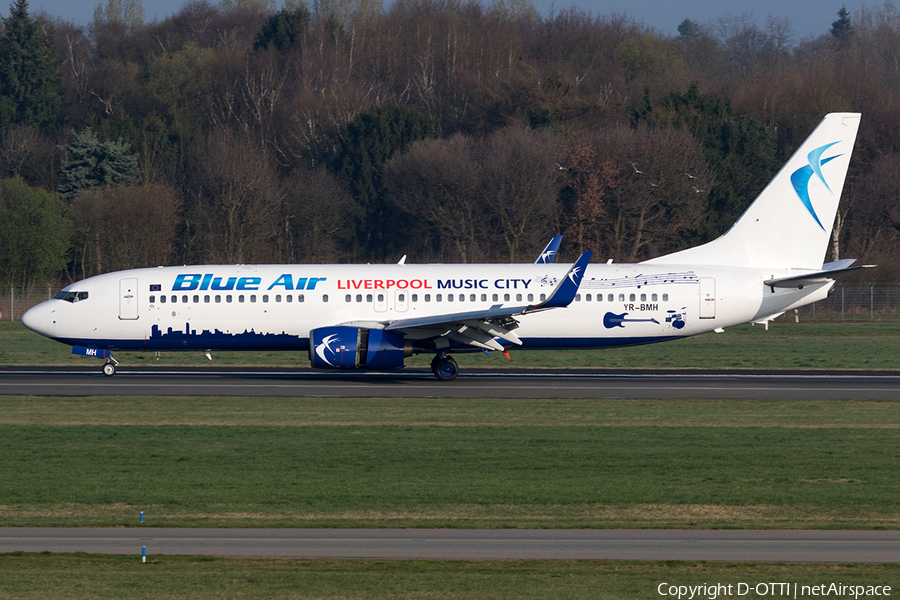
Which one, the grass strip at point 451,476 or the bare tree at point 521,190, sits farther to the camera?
the bare tree at point 521,190

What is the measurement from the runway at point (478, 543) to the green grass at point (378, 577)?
1.11 feet

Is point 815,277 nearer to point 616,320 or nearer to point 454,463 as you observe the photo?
point 616,320

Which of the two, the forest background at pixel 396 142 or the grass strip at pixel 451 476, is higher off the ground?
the forest background at pixel 396 142

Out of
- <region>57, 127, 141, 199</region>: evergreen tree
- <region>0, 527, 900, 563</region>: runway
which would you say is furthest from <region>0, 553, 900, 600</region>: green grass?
<region>57, 127, 141, 199</region>: evergreen tree

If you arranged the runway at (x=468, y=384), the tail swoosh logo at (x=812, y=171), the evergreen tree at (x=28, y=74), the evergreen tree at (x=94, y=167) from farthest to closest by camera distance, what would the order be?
the evergreen tree at (x=28, y=74) < the evergreen tree at (x=94, y=167) < the tail swoosh logo at (x=812, y=171) < the runway at (x=468, y=384)

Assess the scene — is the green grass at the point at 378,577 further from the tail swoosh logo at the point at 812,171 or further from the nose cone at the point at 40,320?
the tail swoosh logo at the point at 812,171

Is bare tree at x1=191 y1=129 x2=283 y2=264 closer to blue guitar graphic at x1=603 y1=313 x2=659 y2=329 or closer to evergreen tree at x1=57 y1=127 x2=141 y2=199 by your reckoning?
evergreen tree at x1=57 y1=127 x2=141 y2=199

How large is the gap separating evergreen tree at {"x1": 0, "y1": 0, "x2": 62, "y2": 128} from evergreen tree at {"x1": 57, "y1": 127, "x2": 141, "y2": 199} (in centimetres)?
1850

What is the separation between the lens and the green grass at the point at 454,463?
45.2ft

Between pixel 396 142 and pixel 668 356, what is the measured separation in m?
51.7

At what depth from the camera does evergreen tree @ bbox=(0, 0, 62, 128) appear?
3942 inches

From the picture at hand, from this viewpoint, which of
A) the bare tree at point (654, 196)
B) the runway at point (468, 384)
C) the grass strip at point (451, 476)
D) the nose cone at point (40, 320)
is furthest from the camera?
the bare tree at point (654, 196)

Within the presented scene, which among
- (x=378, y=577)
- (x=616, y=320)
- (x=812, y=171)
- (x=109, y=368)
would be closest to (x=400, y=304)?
(x=616, y=320)

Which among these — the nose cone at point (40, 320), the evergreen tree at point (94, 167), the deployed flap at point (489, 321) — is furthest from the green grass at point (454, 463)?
the evergreen tree at point (94, 167)
